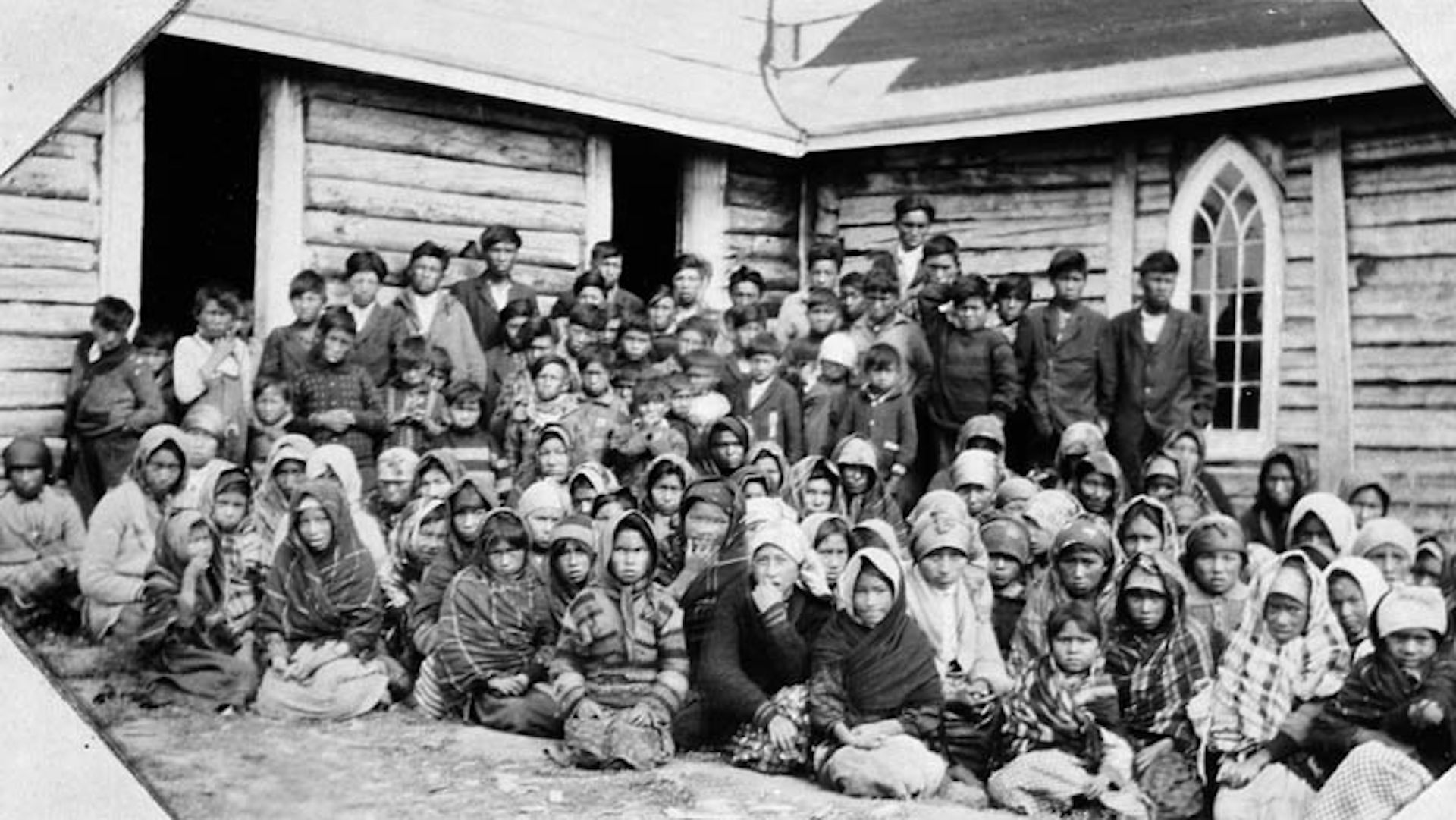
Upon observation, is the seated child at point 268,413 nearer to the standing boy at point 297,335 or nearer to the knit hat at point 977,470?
the standing boy at point 297,335

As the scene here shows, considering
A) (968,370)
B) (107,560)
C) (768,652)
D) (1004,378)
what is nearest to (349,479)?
(107,560)

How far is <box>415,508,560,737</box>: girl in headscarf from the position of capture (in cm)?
557

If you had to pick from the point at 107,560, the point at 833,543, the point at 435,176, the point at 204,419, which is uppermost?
the point at 435,176

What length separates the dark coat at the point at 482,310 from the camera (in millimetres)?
→ 7027

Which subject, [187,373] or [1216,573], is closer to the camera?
[1216,573]

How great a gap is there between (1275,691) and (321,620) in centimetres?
329

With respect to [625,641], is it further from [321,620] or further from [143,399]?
[143,399]

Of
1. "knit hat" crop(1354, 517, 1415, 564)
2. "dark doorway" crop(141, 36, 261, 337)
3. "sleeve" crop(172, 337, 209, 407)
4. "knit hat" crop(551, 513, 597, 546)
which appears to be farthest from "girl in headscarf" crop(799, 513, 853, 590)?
"dark doorway" crop(141, 36, 261, 337)

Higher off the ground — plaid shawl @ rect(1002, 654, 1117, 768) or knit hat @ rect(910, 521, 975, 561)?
knit hat @ rect(910, 521, 975, 561)

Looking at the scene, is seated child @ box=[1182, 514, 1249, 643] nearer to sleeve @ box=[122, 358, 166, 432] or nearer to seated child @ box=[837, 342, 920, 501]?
seated child @ box=[837, 342, 920, 501]

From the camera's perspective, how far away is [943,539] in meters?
5.40

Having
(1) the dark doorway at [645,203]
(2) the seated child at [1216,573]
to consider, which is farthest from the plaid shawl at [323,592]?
(2) the seated child at [1216,573]

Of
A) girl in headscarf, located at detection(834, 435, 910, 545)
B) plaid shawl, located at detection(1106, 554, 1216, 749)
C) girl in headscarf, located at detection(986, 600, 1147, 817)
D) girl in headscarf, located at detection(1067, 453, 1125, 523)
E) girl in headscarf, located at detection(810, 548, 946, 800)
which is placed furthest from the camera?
girl in headscarf, located at detection(834, 435, 910, 545)

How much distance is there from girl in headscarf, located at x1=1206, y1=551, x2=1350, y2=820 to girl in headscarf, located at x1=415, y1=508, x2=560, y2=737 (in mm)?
2288
